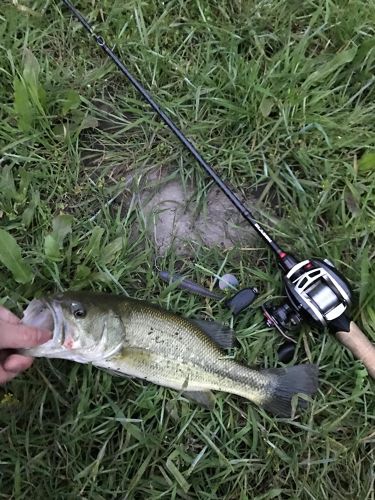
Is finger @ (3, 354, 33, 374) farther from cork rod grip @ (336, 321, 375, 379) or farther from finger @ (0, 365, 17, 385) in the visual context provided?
cork rod grip @ (336, 321, 375, 379)

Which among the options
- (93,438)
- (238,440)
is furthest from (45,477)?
(238,440)

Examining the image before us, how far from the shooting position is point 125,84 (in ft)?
12.2

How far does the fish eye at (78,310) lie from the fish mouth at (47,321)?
0.06 m

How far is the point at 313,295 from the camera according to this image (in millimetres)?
3129

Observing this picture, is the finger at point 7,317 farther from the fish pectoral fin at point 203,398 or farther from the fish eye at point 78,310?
the fish pectoral fin at point 203,398

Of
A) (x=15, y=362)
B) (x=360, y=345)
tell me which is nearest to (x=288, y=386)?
(x=360, y=345)

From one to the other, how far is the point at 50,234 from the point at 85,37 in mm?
1308

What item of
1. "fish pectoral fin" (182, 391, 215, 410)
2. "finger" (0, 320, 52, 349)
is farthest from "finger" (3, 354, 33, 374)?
"fish pectoral fin" (182, 391, 215, 410)

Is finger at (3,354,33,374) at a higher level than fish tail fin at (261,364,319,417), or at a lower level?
higher

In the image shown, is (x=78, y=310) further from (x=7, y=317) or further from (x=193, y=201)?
(x=193, y=201)

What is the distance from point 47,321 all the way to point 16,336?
21cm

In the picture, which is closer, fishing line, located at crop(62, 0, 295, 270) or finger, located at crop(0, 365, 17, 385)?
finger, located at crop(0, 365, 17, 385)

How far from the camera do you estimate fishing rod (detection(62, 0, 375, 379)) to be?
3133mm

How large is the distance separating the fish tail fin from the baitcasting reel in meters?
0.24
